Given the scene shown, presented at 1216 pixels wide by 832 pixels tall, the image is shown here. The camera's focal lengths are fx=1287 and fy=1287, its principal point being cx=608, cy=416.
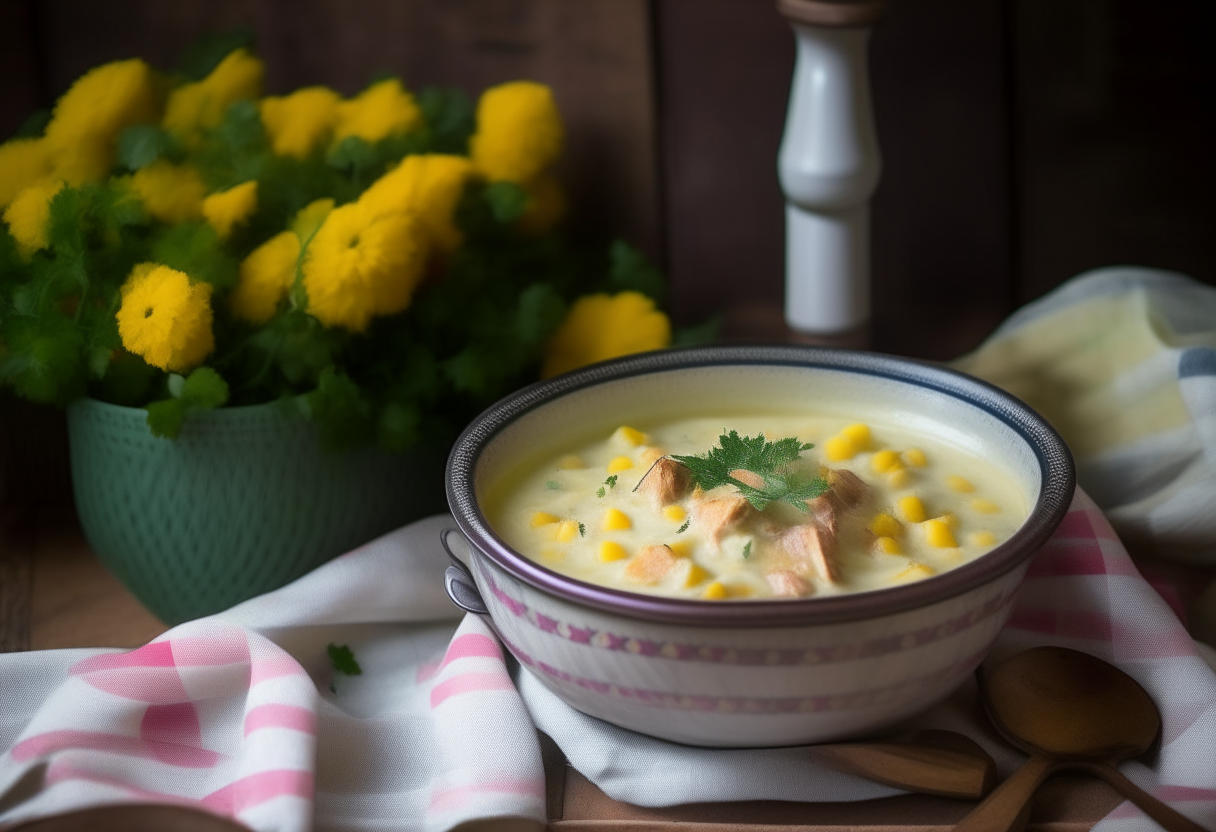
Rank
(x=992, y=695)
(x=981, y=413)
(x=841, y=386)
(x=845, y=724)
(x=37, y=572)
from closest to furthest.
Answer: (x=845, y=724)
(x=992, y=695)
(x=981, y=413)
(x=841, y=386)
(x=37, y=572)

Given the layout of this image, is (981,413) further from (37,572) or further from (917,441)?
(37,572)

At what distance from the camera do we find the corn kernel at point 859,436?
1302 millimetres

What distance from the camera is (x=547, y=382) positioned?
1.33 metres

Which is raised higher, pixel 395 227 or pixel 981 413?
pixel 395 227

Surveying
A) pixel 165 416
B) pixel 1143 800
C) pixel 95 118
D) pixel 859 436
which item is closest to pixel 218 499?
pixel 165 416

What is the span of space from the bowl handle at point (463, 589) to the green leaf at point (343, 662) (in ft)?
0.50

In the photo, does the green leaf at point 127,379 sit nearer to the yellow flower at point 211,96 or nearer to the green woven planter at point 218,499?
the green woven planter at point 218,499

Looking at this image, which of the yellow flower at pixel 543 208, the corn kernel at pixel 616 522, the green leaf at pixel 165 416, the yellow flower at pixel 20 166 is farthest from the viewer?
the yellow flower at pixel 543 208

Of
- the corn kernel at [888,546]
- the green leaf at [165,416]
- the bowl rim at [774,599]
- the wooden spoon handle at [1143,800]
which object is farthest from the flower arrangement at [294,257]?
the wooden spoon handle at [1143,800]

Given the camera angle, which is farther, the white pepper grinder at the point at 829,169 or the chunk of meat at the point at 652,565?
the white pepper grinder at the point at 829,169

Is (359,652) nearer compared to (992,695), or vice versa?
(992,695)

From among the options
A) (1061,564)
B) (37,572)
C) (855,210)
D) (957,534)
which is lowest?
(37,572)

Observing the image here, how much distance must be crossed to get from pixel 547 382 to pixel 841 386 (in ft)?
1.04

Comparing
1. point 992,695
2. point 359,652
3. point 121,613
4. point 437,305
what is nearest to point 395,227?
point 437,305
